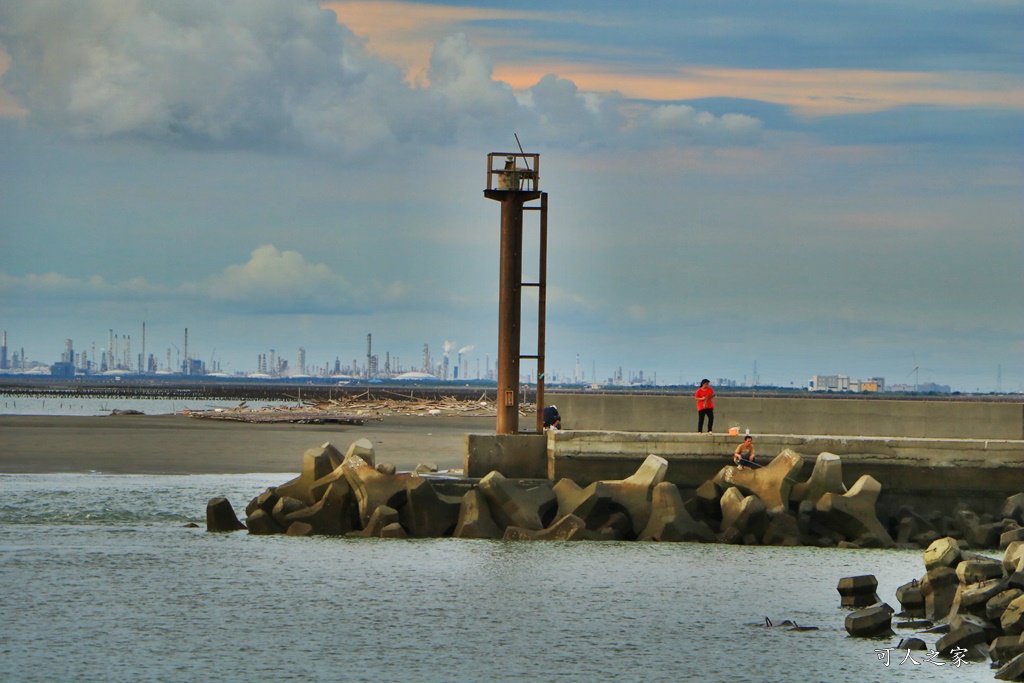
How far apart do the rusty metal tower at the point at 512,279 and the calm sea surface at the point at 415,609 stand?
339 cm

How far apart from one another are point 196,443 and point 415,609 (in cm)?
2969

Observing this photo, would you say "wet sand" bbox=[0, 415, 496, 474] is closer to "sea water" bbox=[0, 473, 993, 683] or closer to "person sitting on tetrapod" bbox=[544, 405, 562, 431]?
"person sitting on tetrapod" bbox=[544, 405, 562, 431]

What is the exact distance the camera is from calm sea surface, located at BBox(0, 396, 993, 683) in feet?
47.3

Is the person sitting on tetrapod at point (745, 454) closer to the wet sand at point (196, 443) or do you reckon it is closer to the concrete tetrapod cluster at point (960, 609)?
the concrete tetrapod cluster at point (960, 609)

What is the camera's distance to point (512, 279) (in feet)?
80.7

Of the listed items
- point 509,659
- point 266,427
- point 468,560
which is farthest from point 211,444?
point 509,659

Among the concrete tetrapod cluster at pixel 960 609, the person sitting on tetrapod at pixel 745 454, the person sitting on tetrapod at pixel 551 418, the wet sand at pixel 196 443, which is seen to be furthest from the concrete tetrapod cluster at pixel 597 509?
the wet sand at pixel 196 443

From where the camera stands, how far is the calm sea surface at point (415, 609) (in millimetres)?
14430

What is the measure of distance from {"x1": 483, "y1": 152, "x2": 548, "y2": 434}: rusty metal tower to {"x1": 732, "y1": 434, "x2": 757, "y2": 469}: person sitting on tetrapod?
3.70m

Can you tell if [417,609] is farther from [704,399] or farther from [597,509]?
[704,399]

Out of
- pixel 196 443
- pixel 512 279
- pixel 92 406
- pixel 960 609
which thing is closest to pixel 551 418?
pixel 512 279

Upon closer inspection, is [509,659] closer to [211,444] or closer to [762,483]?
[762,483]

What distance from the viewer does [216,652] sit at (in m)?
15.0

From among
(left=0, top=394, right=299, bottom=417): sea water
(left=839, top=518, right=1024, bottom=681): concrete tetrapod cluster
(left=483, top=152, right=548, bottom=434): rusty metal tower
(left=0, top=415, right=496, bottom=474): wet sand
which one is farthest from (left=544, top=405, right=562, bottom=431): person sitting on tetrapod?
(left=0, top=394, right=299, bottom=417): sea water
